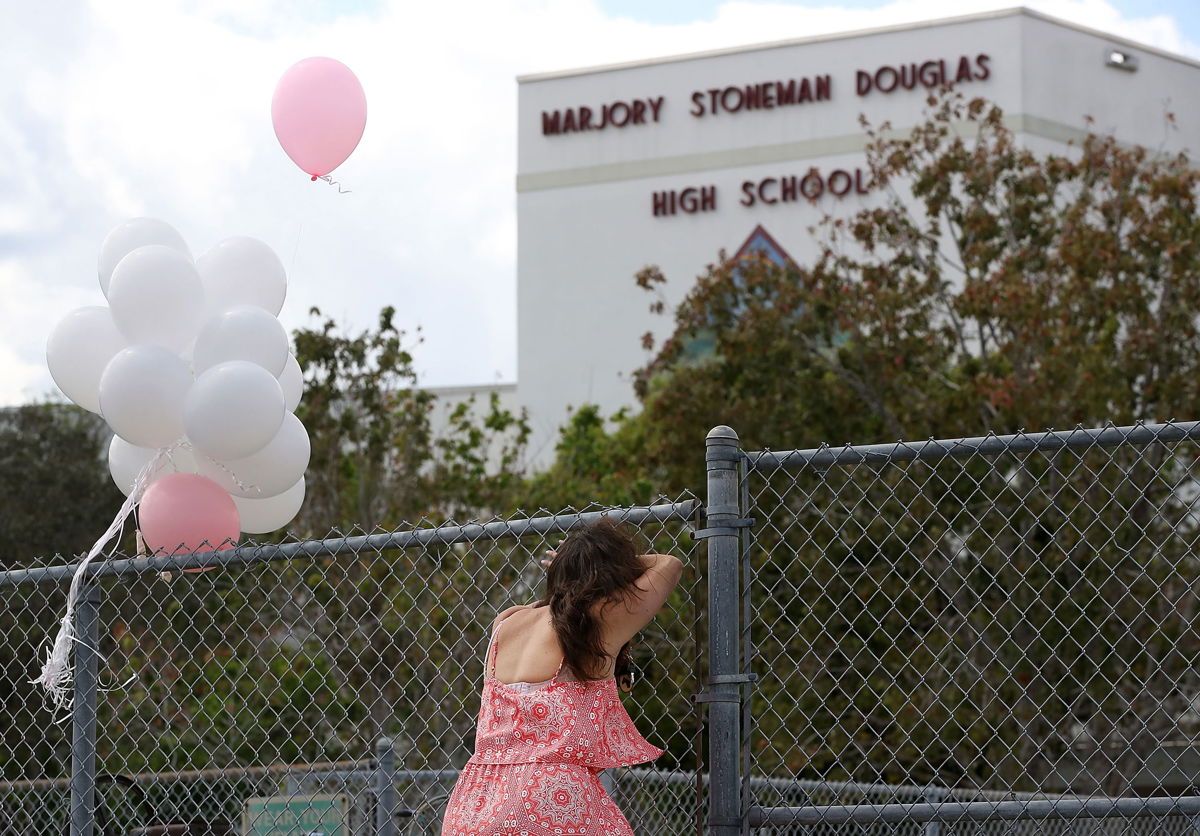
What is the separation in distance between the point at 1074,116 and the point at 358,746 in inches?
587

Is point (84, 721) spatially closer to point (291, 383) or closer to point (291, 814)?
point (291, 383)

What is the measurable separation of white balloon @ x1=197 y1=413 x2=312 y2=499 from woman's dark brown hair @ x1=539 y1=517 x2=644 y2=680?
1249 millimetres

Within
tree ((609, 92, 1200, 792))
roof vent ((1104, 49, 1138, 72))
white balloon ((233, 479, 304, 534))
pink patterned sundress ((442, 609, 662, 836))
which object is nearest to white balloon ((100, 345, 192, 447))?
white balloon ((233, 479, 304, 534))

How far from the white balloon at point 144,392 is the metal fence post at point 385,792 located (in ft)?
4.53

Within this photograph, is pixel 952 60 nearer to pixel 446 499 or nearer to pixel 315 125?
pixel 446 499

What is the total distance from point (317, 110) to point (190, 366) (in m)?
1.14

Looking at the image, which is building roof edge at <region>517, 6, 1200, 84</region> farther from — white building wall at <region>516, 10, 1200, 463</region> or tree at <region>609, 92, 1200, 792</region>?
tree at <region>609, 92, 1200, 792</region>

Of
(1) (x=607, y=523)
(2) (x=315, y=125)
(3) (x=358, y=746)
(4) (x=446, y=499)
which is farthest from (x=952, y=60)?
(1) (x=607, y=523)

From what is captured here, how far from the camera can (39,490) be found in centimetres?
1719

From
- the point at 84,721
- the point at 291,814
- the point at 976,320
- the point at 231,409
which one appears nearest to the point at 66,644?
the point at 84,721

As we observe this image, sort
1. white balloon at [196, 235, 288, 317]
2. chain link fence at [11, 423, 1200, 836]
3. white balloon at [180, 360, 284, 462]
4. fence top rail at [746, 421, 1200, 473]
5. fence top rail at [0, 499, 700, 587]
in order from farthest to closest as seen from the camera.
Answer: chain link fence at [11, 423, 1200, 836] < white balloon at [196, 235, 288, 317] < white balloon at [180, 360, 284, 462] < fence top rail at [0, 499, 700, 587] < fence top rail at [746, 421, 1200, 473]

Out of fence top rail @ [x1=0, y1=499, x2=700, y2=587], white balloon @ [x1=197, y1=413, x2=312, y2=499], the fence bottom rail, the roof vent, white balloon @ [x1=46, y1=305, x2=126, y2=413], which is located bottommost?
the fence bottom rail

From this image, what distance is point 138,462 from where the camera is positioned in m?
4.44

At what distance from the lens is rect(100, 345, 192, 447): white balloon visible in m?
4.03
